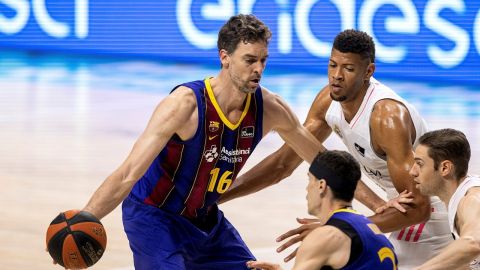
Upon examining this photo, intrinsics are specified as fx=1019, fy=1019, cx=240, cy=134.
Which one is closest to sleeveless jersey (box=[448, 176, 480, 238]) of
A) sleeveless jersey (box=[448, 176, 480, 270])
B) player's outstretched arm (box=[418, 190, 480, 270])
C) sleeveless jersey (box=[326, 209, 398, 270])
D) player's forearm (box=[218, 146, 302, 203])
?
sleeveless jersey (box=[448, 176, 480, 270])

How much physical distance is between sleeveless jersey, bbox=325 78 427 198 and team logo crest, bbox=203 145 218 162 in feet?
3.47

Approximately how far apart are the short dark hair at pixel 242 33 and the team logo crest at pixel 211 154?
51cm

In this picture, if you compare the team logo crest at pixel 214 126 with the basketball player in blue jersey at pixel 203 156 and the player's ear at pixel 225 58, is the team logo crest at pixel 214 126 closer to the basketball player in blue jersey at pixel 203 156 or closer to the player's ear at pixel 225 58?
the basketball player in blue jersey at pixel 203 156

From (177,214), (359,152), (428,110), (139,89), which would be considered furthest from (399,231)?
(139,89)

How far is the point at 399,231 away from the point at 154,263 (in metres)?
1.59

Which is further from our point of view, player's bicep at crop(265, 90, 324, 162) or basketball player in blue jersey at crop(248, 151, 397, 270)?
player's bicep at crop(265, 90, 324, 162)

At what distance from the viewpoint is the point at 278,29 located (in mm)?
15305

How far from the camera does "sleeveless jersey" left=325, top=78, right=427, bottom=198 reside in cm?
593

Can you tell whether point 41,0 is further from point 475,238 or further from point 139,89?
point 475,238

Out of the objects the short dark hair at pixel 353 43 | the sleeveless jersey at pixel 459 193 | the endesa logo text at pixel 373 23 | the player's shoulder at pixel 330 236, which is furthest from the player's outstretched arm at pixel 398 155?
the endesa logo text at pixel 373 23

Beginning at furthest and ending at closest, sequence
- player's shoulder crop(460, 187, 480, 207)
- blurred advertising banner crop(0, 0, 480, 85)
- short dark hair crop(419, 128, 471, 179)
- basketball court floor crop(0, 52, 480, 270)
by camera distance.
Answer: blurred advertising banner crop(0, 0, 480, 85) < basketball court floor crop(0, 52, 480, 270) < short dark hair crop(419, 128, 471, 179) < player's shoulder crop(460, 187, 480, 207)

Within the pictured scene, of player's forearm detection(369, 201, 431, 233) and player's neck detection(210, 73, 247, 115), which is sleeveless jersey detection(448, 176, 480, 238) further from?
player's neck detection(210, 73, 247, 115)

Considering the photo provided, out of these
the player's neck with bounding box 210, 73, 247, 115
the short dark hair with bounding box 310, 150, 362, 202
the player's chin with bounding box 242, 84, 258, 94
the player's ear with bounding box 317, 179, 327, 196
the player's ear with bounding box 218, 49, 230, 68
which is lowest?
the player's ear with bounding box 317, 179, 327, 196

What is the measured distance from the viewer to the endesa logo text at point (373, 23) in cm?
1411
